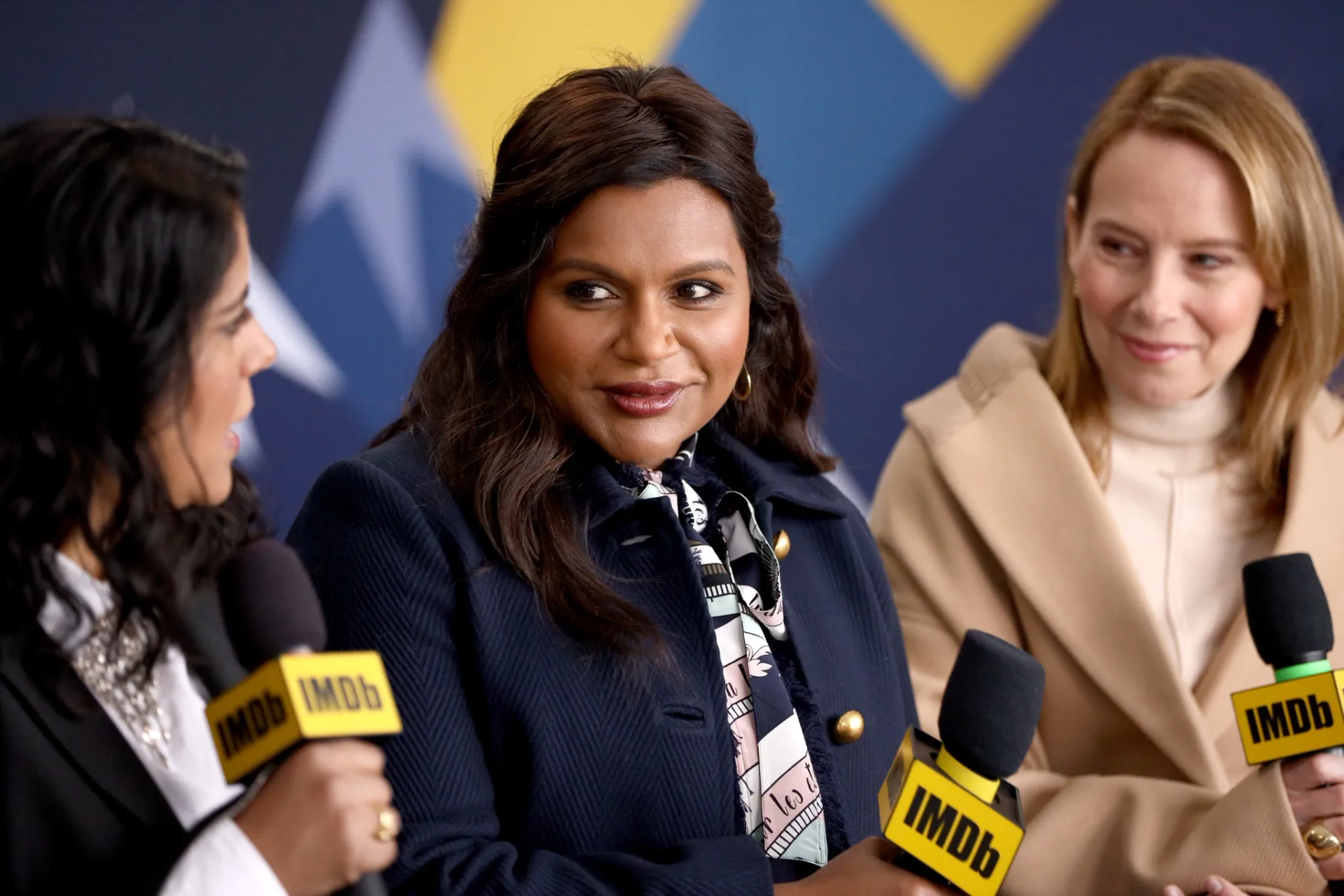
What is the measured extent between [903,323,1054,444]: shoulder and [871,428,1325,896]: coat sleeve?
4 centimetres

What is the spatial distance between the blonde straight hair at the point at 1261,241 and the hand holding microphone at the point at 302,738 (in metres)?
1.47

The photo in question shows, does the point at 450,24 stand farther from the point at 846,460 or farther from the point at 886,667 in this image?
the point at 886,667

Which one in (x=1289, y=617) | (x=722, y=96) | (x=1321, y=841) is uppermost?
(x=722, y=96)

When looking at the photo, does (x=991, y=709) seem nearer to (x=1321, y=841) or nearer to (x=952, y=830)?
(x=952, y=830)

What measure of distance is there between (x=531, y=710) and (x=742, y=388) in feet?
1.74

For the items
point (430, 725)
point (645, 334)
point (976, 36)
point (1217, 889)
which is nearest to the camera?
point (430, 725)

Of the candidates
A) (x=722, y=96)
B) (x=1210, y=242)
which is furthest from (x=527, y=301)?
(x=722, y=96)

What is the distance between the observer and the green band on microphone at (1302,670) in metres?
1.42

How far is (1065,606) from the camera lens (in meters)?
2.15

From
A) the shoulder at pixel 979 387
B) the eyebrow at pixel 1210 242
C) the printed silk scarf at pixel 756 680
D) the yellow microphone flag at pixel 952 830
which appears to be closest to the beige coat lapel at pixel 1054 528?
the shoulder at pixel 979 387

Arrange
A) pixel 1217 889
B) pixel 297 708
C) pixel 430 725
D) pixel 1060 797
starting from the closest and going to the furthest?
1. pixel 297 708
2. pixel 430 725
3. pixel 1217 889
4. pixel 1060 797

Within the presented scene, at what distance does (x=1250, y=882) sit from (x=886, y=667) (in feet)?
1.57

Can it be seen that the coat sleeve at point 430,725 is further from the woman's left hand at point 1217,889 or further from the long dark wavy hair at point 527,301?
the woman's left hand at point 1217,889

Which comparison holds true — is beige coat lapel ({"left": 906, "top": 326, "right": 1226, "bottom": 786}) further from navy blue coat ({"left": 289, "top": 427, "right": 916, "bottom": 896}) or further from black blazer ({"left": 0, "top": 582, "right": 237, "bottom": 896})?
black blazer ({"left": 0, "top": 582, "right": 237, "bottom": 896})
